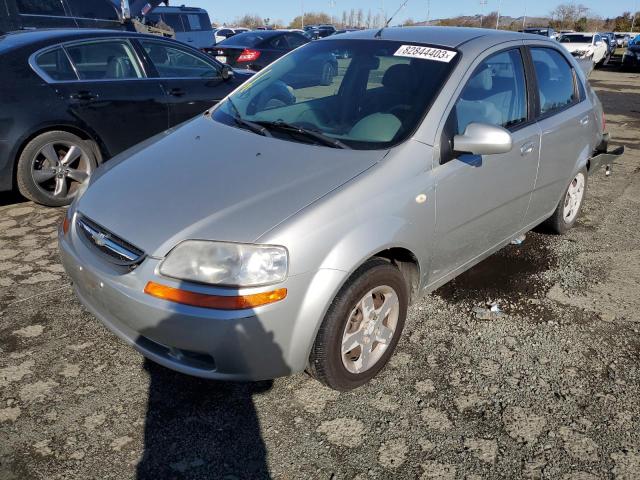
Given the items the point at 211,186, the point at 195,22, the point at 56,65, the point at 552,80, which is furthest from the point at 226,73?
the point at 195,22

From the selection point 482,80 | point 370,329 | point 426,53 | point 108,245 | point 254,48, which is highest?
point 426,53

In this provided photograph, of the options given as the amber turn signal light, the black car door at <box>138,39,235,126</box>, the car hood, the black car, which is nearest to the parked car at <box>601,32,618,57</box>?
the black car door at <box>138,39,235,126</box>

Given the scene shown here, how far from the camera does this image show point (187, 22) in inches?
691

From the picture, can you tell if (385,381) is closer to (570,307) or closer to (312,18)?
(570,307)

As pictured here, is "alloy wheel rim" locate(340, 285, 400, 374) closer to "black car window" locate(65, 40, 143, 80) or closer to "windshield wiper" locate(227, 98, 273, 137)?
"windshield wiper" locate(227, 98, 273, 137)

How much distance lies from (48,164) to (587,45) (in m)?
23.7

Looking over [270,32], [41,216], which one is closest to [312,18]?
[270,32]

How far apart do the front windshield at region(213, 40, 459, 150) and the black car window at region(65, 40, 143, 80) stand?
224 cm

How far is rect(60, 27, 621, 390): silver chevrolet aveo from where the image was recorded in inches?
87.4

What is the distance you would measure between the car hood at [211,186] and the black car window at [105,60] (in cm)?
254

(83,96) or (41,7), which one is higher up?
(41,7)

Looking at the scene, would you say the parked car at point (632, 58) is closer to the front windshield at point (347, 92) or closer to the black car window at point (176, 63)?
the black car window at point (176, 63)

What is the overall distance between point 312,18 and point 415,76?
92.0m

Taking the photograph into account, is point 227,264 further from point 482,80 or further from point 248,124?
point 482,80
